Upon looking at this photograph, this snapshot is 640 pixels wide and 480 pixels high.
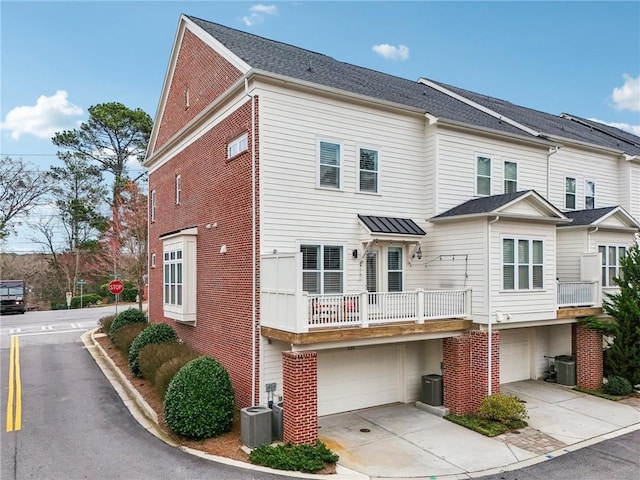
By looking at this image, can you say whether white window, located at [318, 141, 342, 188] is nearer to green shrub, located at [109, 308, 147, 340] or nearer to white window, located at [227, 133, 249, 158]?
white window, located at [227, 133, 249, 158]

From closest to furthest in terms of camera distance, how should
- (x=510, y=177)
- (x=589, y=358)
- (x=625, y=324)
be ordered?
(x=625, y=324)
(x=589, y=358)
(x=510, y=177)

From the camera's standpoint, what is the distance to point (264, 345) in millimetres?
10695

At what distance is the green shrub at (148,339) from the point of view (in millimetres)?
14484

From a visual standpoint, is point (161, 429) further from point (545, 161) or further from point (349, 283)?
point (545, 161)

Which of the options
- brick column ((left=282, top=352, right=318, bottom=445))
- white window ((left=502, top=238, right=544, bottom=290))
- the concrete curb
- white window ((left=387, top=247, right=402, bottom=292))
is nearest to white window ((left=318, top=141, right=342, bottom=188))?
→ white window ((left=387, top=247, right=402, bottom=292))

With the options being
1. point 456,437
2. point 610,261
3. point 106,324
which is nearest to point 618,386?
point 610,261

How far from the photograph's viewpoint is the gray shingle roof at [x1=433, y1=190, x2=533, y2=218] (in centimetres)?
1208

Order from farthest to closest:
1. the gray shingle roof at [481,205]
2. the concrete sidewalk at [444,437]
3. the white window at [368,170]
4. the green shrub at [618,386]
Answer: the green shrub at [618,386], the white window at [368,170], the gray shingle roof at [481,205], the concrete sidewalk at [444,437]

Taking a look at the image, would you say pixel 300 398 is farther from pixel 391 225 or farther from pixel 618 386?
pixel 618 386

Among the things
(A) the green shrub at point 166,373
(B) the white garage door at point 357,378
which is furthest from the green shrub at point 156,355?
(B) the white garage door at point 357,378

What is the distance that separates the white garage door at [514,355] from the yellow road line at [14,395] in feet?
47.1

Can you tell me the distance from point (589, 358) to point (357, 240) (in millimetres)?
8974

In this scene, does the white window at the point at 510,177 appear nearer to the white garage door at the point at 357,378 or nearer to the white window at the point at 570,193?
the white window at the point at 570,193

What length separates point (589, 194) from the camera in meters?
18.1
